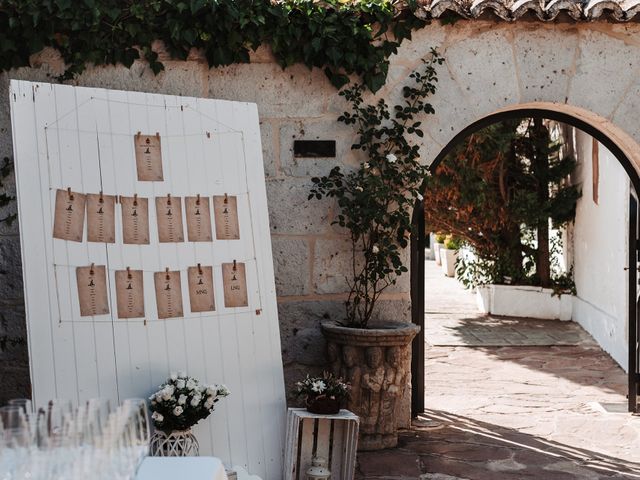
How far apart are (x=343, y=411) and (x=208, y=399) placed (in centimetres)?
81

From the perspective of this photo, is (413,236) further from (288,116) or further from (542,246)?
(542,246)

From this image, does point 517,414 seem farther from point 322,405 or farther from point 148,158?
point 148,158

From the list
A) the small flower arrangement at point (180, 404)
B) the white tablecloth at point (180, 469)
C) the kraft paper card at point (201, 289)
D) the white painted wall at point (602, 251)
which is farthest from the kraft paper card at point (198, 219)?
the white painted wall at point (602, 251)

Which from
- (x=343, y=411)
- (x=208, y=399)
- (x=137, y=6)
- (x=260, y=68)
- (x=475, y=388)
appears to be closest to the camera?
(x=208, y=399)

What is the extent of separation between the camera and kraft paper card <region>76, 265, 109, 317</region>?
4125mm

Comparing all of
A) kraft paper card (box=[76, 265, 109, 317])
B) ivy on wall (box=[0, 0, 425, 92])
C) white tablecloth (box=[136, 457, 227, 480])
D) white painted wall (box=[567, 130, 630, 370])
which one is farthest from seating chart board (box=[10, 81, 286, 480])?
white painted wall (box=[567, 130, 630, 370])

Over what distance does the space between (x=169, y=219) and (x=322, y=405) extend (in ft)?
3.89

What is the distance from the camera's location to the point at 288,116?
541cm

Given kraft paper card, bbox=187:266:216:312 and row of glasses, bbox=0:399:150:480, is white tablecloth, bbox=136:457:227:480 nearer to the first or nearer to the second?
row of glasses, bbox=0:399:150:480

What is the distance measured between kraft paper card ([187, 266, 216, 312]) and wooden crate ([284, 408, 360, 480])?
671 millimetres

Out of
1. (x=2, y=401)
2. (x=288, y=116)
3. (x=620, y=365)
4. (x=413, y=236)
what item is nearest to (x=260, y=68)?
(x=288, y=116)

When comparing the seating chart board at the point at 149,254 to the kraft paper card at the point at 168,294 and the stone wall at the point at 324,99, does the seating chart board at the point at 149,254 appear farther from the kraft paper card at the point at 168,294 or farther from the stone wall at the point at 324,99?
the stone wall at the point at 324,99

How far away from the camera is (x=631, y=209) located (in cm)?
616

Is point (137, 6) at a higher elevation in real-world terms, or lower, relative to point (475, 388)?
higher
